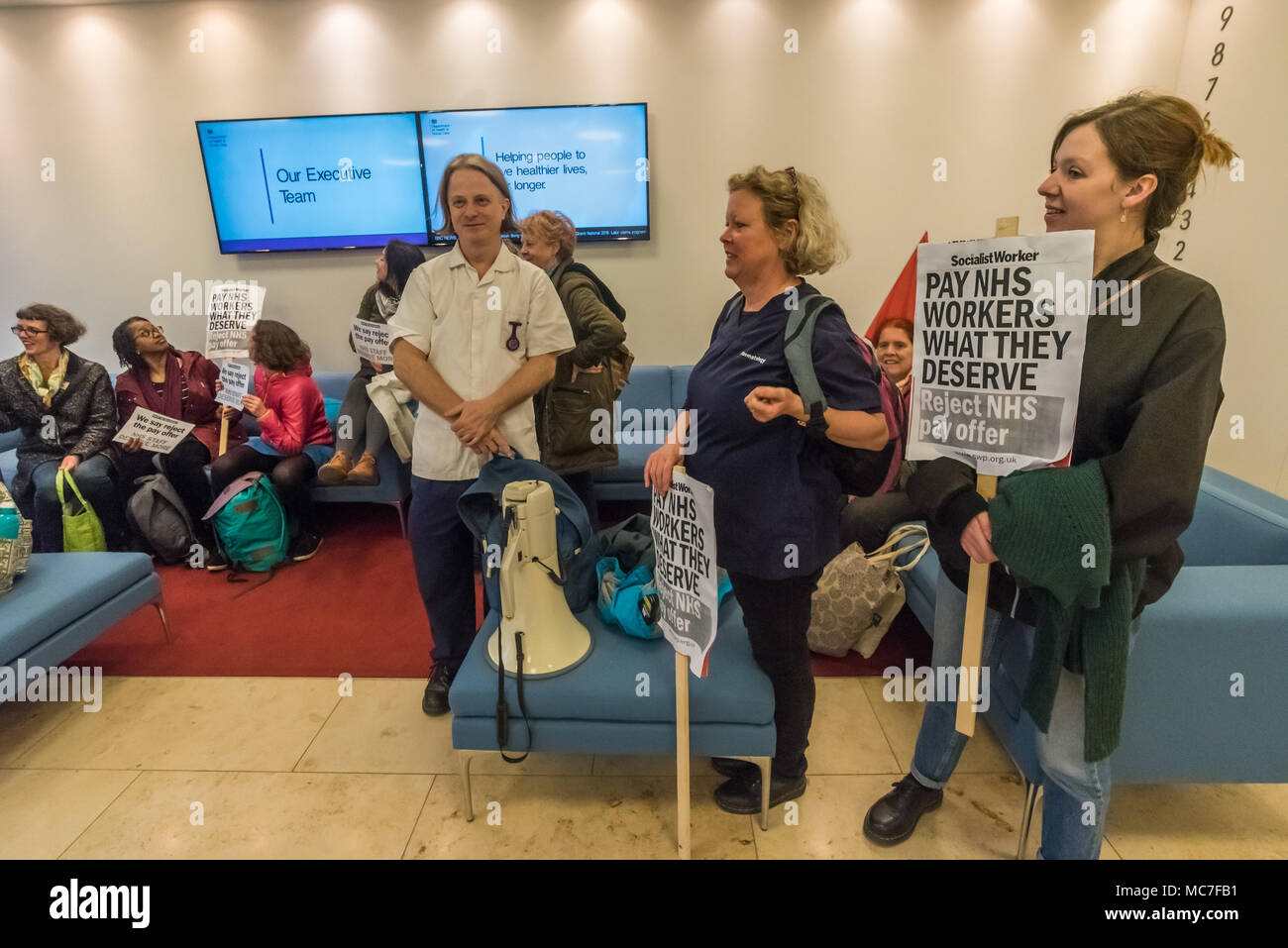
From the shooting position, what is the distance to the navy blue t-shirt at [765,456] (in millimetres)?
1339

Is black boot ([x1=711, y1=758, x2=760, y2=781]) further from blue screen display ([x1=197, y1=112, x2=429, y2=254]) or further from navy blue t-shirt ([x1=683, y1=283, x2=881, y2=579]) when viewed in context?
A: blue screen display ([x1=197, y1=112, x2=429, y2=254])

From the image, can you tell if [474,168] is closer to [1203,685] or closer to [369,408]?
[1203,685]

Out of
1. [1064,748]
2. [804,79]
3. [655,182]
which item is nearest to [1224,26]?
[804,79]

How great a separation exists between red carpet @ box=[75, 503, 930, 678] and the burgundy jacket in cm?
69

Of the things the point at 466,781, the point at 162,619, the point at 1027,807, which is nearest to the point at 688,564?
the point at 466,781

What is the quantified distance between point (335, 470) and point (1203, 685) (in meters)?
3.38

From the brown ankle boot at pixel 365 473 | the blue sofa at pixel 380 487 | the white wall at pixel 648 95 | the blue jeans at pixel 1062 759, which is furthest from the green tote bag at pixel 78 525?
the blue jeans at pixel 1062 759

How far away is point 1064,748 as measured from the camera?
4.07ft

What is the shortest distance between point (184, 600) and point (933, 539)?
3130 millimetres

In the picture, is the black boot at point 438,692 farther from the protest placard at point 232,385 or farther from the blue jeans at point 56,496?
the blue jeans at point 56,496

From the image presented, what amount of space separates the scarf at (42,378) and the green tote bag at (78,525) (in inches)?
15.5

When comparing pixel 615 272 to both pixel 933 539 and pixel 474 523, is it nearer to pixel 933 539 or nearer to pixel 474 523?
pixel 474 523

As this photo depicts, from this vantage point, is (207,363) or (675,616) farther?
(207,363)

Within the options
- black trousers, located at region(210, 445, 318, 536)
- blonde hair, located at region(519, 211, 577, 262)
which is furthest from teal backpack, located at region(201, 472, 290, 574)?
blonde hair, located at region(519, 211, 577, 262)
